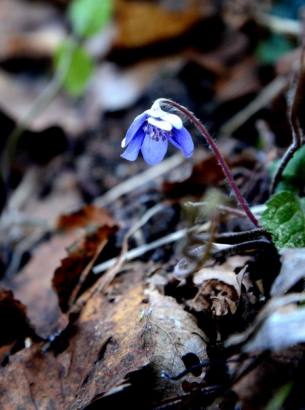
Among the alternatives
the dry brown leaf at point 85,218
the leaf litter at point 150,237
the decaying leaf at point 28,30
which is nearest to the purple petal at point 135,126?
the leaf litter at point 150,237

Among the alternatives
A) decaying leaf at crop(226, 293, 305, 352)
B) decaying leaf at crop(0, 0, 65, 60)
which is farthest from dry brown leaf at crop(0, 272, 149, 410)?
decaying leaf at crop(0, 0, 65, 60)

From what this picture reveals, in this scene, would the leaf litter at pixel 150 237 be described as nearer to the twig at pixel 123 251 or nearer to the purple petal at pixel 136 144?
the twig at pixel 123 251

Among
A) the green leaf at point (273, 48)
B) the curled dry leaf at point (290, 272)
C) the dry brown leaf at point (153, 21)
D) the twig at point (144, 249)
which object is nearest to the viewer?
the curled dry leaf at point (290, 272)

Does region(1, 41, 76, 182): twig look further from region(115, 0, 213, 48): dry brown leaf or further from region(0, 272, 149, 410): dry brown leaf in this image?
region(0, 272, 149, 410): dry brown leaf

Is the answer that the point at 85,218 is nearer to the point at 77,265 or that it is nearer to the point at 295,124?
the point at 77,265

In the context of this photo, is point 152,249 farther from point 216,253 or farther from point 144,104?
point 144,104

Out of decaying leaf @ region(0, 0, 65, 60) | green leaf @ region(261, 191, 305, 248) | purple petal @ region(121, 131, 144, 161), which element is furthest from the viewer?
decaying leaf @ region(0, 0, 65, 60)

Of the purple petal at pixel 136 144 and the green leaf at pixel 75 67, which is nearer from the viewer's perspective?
the purple petal at pixel 136 144

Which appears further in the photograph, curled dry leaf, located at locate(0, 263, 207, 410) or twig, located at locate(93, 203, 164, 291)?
twig, located at locate(93, 203, 164, 291)
